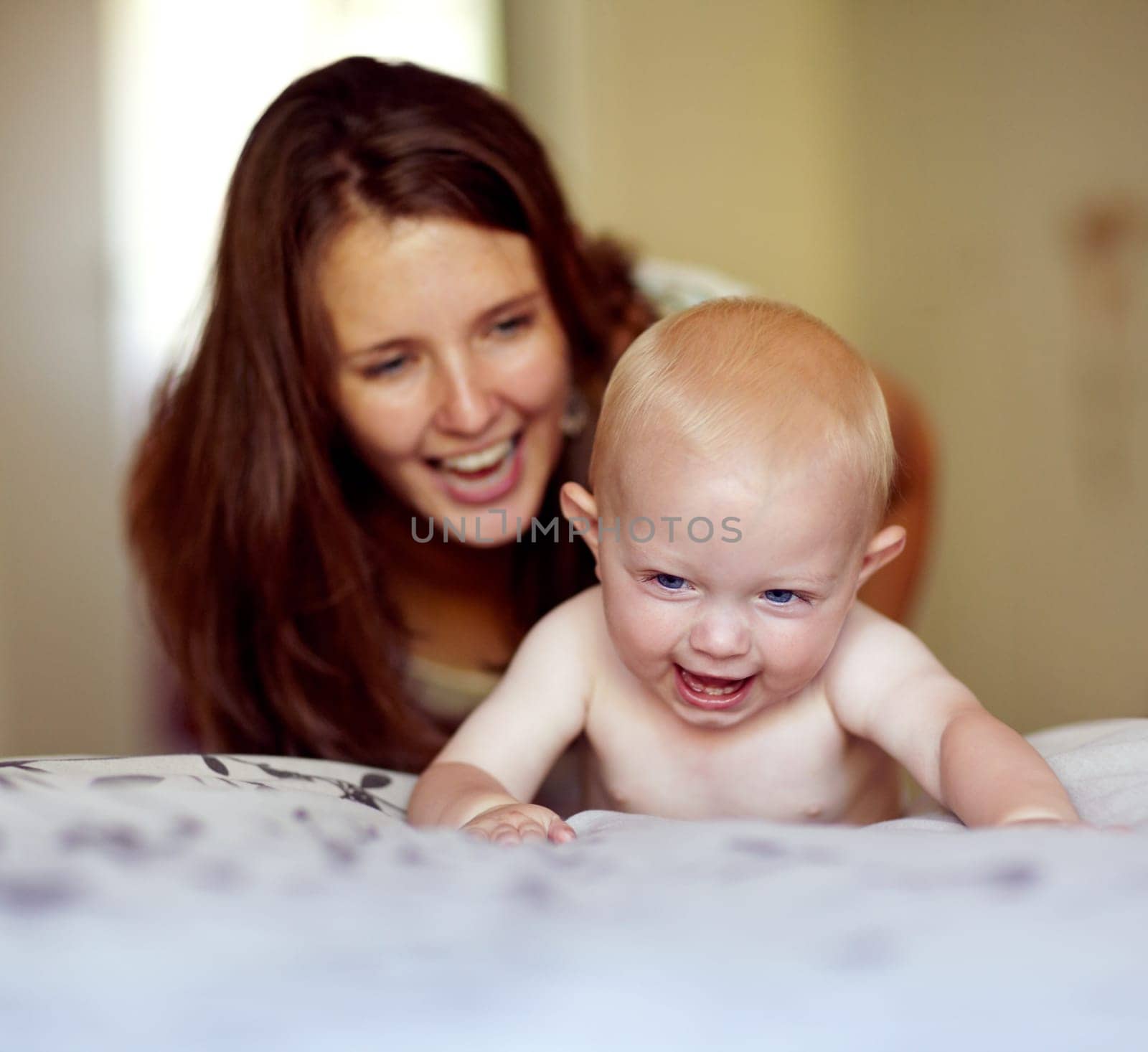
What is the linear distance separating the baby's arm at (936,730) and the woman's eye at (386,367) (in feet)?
1.74

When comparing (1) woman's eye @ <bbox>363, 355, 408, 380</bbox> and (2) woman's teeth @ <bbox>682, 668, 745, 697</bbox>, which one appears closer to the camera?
(2) woman's teeth @ <bbox>682, 668, 745, 697</bbox>

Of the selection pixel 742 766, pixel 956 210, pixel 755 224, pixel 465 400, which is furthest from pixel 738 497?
pixel 755 224

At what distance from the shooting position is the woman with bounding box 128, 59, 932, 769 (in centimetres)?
120

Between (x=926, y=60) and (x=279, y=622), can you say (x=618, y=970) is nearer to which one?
(x=279, y=622)

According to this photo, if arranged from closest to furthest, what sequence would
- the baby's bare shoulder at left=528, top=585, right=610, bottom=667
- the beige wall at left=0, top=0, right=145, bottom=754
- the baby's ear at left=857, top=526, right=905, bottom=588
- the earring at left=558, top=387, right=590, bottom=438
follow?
1. the baby's ear at left=857, top=526, right=905, bottom=588
2. the baby's bare shoulder at left=528, top=585, right=610, bottom=667
3. the earring at left=558, top=387, right=590, bottom=438
4. the beige wall at left=0, top=0, right=145, bottom=754

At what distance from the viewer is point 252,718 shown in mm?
1347

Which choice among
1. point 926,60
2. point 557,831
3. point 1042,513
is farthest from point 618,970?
point 926,60

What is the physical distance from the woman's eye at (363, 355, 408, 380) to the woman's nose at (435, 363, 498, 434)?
48 mm

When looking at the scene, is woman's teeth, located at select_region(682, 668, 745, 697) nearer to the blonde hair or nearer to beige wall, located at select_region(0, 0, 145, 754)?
the blonde hair

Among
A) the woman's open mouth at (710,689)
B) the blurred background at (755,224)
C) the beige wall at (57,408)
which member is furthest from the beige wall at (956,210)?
the beige wall at (57,408)

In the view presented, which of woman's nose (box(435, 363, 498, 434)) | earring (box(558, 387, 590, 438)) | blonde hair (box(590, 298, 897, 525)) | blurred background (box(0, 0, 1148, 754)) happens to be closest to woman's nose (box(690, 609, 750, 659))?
blonde hair (box(590, 298, 897, 525))

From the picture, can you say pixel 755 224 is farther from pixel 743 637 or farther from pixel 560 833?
pixel 560 833

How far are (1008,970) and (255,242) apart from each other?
1.03 metres

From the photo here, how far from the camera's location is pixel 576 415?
136 cm
